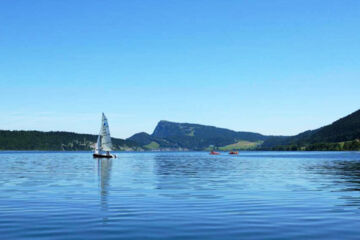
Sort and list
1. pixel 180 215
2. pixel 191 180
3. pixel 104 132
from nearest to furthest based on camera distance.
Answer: pixel 180 215, pixel 191 180, pixel 104 132

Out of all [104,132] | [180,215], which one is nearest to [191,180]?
[180,215]

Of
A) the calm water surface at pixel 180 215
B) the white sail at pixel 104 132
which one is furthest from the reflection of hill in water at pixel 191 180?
the white sail at pixel 104 132

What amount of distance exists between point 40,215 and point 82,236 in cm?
800

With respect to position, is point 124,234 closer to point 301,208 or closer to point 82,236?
point 82,236

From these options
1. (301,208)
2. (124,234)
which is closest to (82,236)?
(124,234)

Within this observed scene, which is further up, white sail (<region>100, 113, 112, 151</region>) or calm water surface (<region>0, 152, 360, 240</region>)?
white sail (<region>100, 113, 112, 151</region>)

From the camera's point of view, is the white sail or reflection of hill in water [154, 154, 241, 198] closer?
reflection of hill in water [154, 154, 241, 198]

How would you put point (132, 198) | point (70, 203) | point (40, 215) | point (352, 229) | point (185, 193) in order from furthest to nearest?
point (185, 193) → point (132, 198) → point (70, 203) → point (40, 215) → point (352, 229)

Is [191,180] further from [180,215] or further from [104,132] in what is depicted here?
[104,132]

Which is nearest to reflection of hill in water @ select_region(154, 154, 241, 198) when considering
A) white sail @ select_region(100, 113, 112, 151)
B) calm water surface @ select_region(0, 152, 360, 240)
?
calm water surface @ select_region(0, 152, 360, 240)

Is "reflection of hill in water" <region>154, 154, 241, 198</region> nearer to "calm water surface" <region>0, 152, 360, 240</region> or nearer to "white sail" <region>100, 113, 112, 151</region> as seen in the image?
"calm water surface" <region>0, 152, 360, 240</region>

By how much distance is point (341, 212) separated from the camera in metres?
28.4

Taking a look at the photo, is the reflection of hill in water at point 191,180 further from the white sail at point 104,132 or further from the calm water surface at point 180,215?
A: the white sail at point 104,132

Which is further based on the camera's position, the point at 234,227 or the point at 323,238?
the point at 234,227
